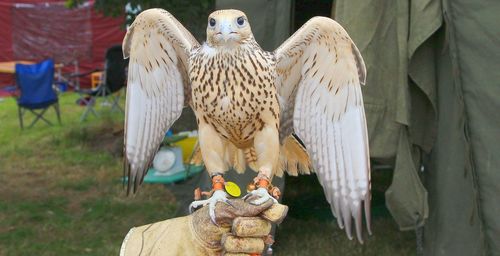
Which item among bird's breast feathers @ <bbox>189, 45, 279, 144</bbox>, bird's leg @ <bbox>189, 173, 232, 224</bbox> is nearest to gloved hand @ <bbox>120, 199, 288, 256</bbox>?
bird's leg @ <bbox>189, 173, 232, 224</bbox>

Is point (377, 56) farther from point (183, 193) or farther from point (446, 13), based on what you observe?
point (183, 193)

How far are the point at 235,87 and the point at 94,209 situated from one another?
3.80 metres

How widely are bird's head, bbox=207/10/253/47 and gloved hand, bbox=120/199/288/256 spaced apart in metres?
0.46

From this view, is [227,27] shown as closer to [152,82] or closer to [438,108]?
[152,82]

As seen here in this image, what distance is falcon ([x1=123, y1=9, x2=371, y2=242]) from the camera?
1.89 meters

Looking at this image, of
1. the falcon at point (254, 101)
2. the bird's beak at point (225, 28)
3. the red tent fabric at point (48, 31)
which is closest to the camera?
the bird's beak at point (225, 28)

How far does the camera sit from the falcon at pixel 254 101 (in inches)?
74.3

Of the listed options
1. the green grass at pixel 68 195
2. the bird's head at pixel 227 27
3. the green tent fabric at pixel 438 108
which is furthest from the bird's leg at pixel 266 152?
the green grass at pixel 68 195

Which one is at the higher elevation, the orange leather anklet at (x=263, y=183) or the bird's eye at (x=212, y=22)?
the bird's eye at (x=212, y=22)

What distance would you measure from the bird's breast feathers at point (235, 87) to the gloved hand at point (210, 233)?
0.81ft

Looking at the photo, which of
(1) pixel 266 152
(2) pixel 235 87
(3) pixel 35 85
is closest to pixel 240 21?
(2) pixel 235 87

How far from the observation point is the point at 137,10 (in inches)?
205

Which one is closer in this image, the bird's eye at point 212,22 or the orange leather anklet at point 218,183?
the bird's eye at point 212,22

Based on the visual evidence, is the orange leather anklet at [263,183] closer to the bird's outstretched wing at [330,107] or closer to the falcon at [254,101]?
the falcon at [254,101]
